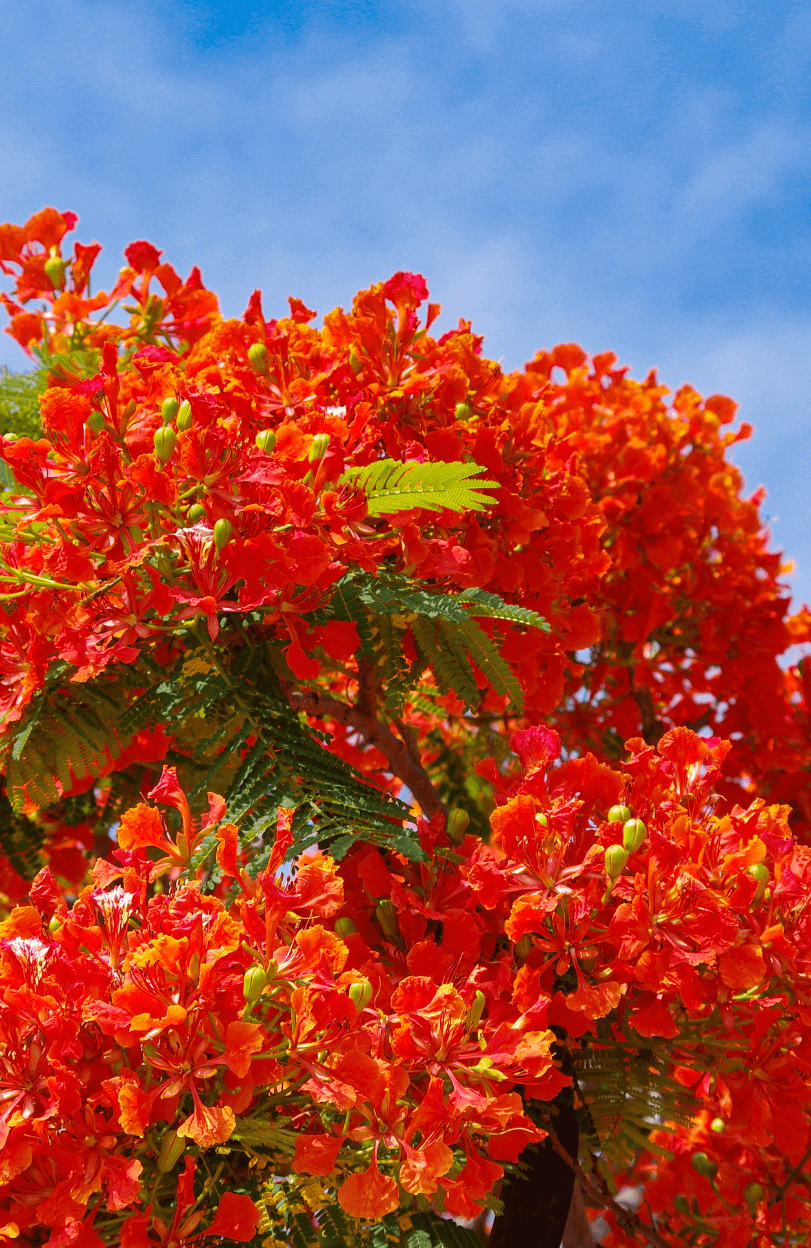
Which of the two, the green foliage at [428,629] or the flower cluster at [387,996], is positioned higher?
the green foliage at [428,629]

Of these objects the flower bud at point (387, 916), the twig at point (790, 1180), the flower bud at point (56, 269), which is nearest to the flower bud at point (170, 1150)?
the flower bud at point (387, 916)

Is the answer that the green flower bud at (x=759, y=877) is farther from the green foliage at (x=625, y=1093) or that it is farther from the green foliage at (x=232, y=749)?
the green foliage at (x=232, y=749)

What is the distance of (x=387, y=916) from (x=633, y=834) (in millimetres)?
435

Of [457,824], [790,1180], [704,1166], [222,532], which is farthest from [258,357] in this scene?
[704,1166]

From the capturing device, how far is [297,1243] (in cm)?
150

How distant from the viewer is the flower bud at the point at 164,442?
1.69 m

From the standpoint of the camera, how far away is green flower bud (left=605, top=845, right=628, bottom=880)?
1.58m

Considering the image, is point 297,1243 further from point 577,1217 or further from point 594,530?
A: point 594,530

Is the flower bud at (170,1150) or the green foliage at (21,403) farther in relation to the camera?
the green foliage at (21,403)

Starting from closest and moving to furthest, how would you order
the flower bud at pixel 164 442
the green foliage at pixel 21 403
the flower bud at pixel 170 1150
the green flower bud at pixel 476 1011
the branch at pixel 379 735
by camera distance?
the flower bud at pixel 170 1150
the green flower bud at pixel 476 1011
the flower bud at pixel 164 442
the branch at pixel 379 735
the green foliage at pixel 21 403

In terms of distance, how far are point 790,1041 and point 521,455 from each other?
1.26m

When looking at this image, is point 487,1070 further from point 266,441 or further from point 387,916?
point 266,441

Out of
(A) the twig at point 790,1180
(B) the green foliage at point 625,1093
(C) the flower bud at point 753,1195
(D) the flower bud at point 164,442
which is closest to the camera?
(D) the flower bud at point 164,442

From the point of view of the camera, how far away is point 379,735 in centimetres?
240
